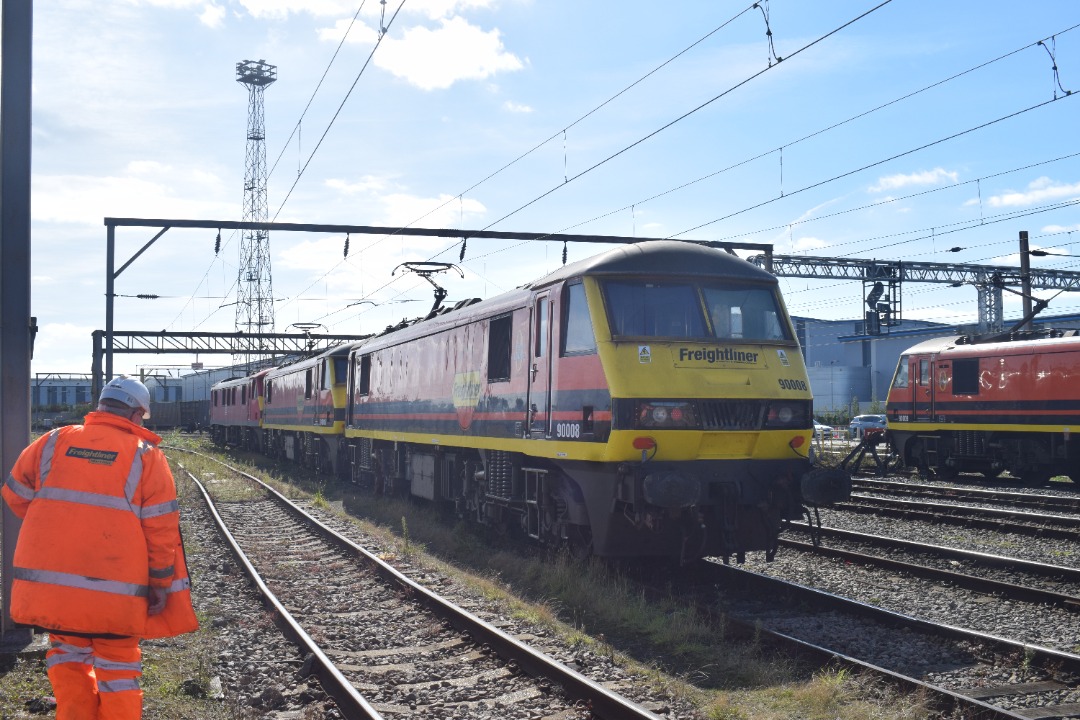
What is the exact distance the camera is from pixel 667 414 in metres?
9.07

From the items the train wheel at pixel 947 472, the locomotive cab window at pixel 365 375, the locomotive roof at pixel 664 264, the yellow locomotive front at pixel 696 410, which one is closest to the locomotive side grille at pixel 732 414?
the yellow locomotive front at pixel 696 410

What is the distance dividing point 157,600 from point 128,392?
975 mm

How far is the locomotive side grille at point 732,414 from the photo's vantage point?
9.20 meters

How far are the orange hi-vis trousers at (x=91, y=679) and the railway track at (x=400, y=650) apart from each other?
1878 millimetres

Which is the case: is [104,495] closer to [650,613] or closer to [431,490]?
[650,613]

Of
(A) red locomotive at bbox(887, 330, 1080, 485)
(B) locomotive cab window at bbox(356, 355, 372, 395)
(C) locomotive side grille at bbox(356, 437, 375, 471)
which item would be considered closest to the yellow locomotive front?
(B) locomotive cab window at bbox(356, 355, 372, 395)

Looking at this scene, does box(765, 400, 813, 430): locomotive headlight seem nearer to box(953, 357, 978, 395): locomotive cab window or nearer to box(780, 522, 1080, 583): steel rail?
box(780, 522, 1080, 583): steel rail

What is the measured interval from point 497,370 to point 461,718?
6328 mm

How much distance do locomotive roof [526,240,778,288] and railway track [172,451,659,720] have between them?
3.50 meters

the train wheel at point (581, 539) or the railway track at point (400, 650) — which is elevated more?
the train wheel at point (581, 539)

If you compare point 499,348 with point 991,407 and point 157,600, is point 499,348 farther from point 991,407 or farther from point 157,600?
point 991,407

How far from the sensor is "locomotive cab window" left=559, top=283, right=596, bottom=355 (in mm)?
9578

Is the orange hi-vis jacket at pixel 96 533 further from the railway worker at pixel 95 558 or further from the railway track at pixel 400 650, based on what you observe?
the railway track at pixel 400 650

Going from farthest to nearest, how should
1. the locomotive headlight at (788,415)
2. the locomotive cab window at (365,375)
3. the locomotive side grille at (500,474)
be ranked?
1. the locomotive cab window at (365,375)
2. the locomotive side grille at (500,474)
3. the locomotive headlight at (788,415)
